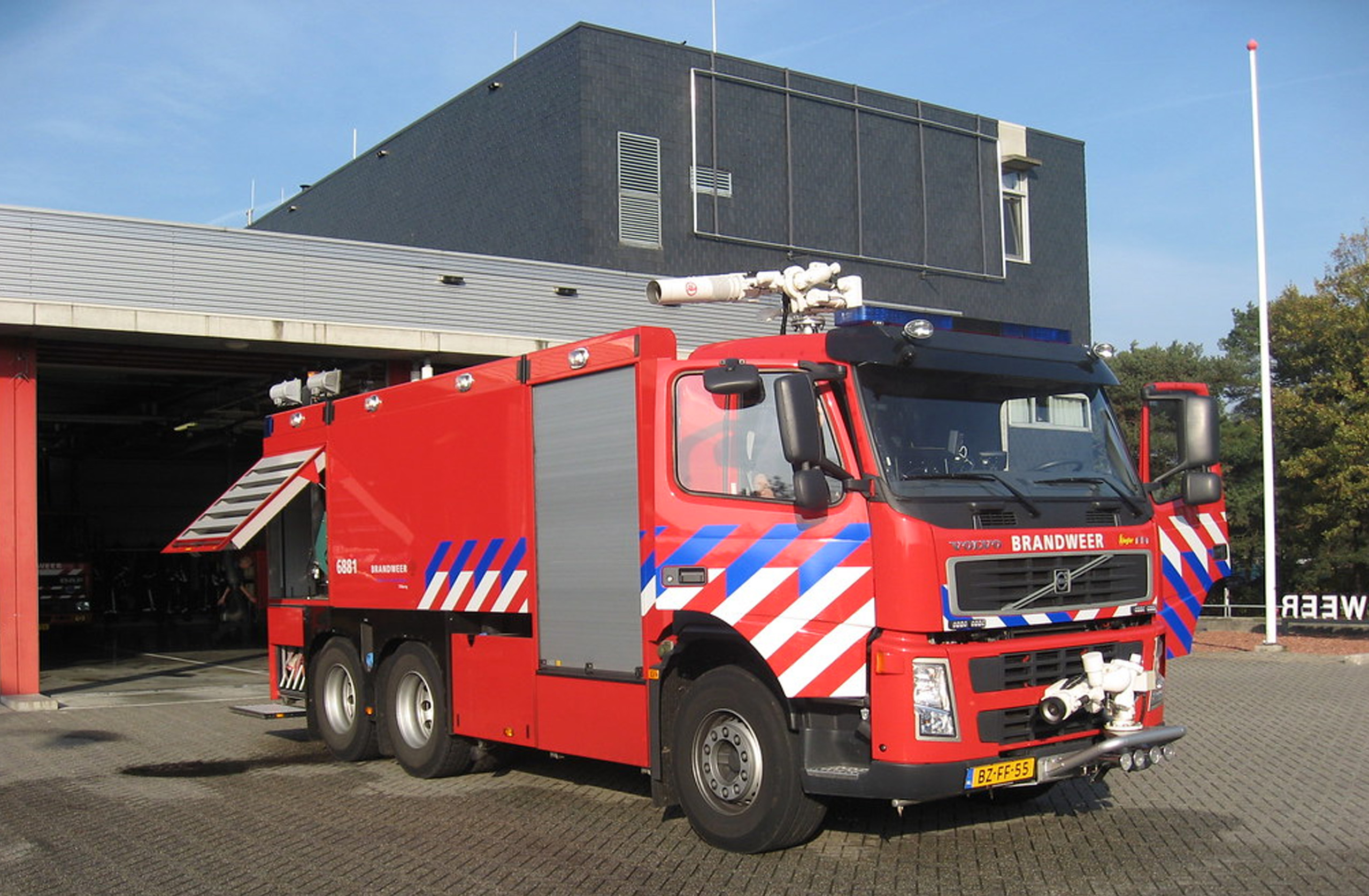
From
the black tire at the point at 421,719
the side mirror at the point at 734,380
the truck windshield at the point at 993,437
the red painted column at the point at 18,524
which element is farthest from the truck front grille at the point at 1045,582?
the red painted column at the point at 18,524

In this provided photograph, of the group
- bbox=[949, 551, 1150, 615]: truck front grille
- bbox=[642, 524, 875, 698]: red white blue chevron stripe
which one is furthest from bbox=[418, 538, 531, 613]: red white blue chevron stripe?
bbox=[949, 551, 1150, 615]: truck front grille

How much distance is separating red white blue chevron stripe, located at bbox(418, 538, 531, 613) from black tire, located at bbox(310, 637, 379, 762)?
1409 mm

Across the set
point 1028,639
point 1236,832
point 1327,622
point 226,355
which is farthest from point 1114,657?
point 1327,622

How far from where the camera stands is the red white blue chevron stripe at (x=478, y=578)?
29.5 ft

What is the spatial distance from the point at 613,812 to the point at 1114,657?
3409 mm

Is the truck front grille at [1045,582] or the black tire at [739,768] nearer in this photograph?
the truck front grille at [1045,582]

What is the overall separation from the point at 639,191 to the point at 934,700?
18.9 meters

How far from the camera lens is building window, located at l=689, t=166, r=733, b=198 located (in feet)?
81.5

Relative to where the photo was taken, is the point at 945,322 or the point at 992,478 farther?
the point at 945,322

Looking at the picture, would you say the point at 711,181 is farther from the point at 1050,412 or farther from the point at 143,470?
Result: the point at 143,470

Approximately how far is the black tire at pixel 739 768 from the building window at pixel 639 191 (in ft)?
57.3

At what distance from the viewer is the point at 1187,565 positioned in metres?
8.86

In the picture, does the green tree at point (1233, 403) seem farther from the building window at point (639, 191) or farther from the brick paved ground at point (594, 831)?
the brick paved ground at point (594, 831)

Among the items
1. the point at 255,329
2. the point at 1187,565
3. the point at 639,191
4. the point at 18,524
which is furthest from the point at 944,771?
the point at 639,191
